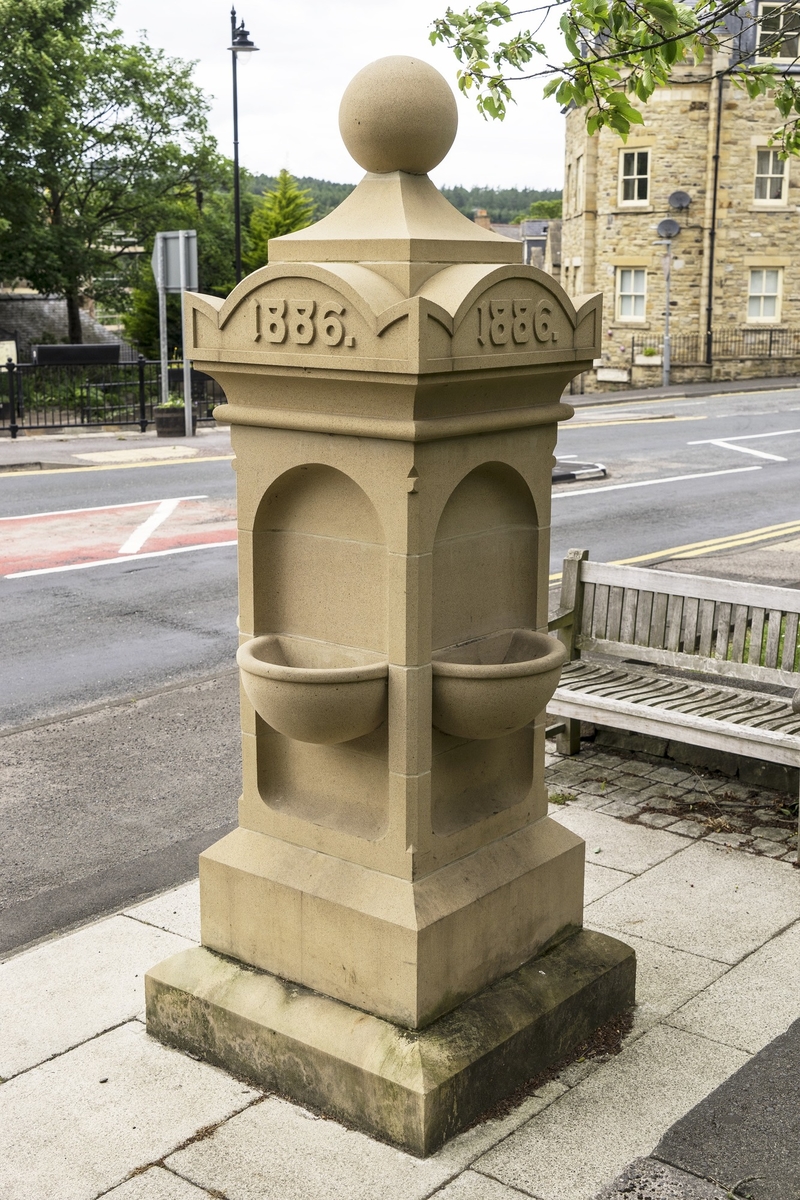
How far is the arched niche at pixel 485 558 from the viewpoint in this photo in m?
4.03

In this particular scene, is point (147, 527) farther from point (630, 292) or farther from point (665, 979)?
point (630, 292)

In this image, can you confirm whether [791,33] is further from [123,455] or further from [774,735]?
[123,455]

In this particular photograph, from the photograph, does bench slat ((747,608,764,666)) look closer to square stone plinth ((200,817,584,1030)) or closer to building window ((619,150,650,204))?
square stone plinth ((200,817,584,1030))

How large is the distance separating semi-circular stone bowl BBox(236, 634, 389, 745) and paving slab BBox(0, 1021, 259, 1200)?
1.18 m

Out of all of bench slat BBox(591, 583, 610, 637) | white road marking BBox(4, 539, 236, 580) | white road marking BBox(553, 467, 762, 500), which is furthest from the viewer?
white road marking BBox(553, 467, 762, 500)

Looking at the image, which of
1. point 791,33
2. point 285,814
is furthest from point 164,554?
point 285,814

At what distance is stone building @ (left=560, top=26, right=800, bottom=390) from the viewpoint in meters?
39.7

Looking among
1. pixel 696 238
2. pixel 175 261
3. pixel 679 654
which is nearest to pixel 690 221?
pixel 696 238

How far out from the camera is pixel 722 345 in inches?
1613

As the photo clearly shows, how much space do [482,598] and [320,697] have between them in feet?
2.43

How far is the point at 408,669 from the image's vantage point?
3.83 m

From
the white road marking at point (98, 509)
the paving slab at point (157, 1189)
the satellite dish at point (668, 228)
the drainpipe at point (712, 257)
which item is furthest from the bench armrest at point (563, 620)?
the satellite dish at point (668, 228)

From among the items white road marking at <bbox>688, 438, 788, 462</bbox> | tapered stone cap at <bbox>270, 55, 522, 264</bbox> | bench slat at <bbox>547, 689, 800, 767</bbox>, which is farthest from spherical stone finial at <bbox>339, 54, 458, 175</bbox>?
white road marking at <bbox>688, 438, 788, 462</bbox>

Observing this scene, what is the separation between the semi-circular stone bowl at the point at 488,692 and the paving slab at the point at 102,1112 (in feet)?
4.46
